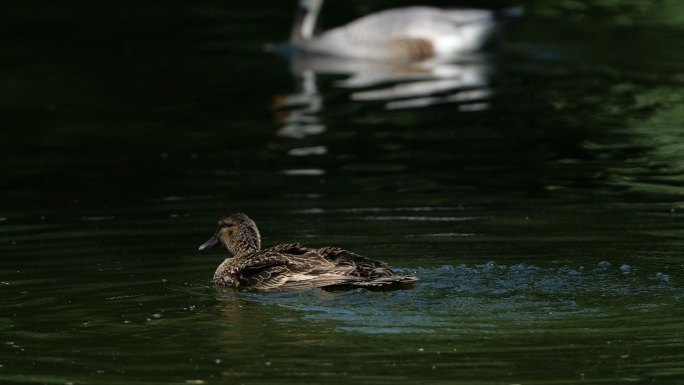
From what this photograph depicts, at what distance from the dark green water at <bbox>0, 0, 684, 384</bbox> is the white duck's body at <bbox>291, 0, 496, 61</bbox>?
394 millimetres

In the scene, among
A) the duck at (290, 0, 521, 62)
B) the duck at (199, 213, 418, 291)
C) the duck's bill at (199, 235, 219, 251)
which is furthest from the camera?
the duck at (290, 0, 521, 62)

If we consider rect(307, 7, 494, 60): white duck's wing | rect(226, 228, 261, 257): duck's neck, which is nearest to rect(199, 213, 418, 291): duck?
rect(226, 228, 261, 257): duck's neck

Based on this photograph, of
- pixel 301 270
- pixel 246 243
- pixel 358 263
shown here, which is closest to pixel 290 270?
pixel 301 270

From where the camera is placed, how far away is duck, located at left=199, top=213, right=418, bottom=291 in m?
9.94

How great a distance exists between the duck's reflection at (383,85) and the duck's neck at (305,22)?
342 millimetres

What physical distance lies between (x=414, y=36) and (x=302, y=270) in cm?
1257

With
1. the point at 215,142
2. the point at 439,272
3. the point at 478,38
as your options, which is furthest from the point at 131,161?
the point at 478,38

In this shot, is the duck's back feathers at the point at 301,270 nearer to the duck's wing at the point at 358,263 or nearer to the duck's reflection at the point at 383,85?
the duck's wing at the point at 358,263

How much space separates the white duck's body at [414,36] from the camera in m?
22.3

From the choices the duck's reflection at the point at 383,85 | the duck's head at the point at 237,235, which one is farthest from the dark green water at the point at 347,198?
the duck's head at the point at 237,235

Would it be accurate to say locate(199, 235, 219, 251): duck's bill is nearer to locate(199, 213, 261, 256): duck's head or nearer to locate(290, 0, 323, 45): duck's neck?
locate(199, 213, 261, 256): duck's head

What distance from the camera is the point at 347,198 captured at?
43.4 feet

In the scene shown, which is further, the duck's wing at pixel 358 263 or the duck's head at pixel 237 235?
the duck's head at pixel 237 235

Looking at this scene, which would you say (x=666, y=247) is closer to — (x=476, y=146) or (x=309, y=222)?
(x=309, y=222)
